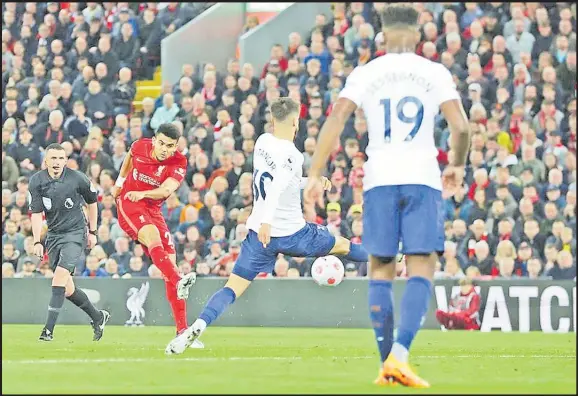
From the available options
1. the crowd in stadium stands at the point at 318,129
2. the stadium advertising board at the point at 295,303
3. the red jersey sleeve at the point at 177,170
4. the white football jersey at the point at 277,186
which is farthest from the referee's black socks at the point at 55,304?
Answer: the crowd in stadium stands at the point at 318,129

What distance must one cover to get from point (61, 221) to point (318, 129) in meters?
7.35

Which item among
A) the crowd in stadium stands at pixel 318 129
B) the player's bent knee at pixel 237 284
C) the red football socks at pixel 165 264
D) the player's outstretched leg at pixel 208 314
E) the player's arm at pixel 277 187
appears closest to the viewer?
the player's arm at pixel 277 187

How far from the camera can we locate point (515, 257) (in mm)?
18203

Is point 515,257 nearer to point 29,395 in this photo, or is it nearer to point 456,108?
point 456,108

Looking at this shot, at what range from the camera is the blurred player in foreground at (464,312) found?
1747 cm

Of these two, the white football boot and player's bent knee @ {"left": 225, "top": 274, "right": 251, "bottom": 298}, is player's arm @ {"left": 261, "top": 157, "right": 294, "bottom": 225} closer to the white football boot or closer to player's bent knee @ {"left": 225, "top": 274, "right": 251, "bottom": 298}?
player's bent knee @ {"left": 225, "top": 274, "right": 251, "bottom": 298}

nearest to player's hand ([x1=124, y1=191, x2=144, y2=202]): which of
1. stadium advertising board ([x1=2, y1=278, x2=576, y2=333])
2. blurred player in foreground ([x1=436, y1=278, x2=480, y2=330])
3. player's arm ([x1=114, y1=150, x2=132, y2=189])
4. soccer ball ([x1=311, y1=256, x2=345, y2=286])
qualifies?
player's arm ([x1=114, y1=150, x2=132, y2=189])

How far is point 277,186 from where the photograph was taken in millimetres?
10938

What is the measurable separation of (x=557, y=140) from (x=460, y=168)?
37.6 feet

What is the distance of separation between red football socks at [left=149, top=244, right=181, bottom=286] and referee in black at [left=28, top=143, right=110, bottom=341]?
1.06 m

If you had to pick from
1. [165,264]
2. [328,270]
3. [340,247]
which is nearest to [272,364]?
[340,247]

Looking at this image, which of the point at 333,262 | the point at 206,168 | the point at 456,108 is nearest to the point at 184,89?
the point at 206,168

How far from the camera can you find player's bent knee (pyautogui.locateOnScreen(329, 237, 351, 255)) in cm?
1223

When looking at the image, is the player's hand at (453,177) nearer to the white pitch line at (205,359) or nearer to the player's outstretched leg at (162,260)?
the white pitch line at (205,359)
